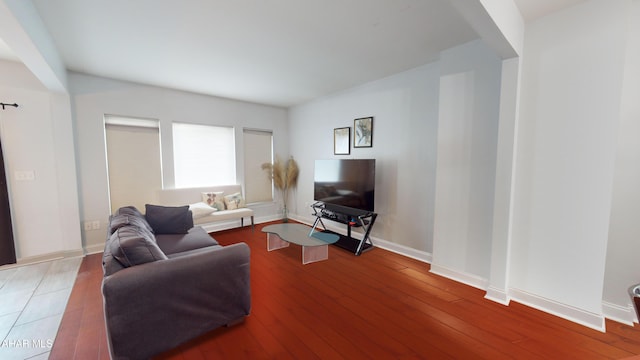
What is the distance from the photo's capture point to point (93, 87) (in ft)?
12.1

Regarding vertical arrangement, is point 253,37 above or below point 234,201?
above

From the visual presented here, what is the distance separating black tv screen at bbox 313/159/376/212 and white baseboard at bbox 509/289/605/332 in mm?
1872

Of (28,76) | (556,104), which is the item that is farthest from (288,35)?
(28,76)

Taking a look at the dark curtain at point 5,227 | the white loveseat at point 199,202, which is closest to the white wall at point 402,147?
the white loveseat at point 199,202

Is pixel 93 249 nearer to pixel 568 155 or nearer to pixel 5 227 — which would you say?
pixel 5 227

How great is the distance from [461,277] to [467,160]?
1.34 m

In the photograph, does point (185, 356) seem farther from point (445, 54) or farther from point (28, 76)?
point (28, 76)

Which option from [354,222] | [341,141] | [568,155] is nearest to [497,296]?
[568,155]

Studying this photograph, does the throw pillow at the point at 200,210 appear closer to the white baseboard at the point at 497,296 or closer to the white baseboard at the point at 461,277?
the white baseboard at the point at 461,277

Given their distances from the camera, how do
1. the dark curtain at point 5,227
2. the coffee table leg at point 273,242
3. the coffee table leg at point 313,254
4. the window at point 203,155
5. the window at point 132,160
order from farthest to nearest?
the window at point 203,155
the window at point 132,160
the coffee table leg at point 273,242
the coffee table leg at point 313,254
the dark curtain at point 5,227

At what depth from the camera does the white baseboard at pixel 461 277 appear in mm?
2668

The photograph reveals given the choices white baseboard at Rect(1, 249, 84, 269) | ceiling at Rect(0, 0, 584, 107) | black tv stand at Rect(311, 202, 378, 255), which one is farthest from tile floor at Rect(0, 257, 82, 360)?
black tv stand at Rect(311, 202, 378, 255)

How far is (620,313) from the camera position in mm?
2086

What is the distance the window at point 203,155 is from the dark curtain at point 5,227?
1.95 meters
